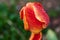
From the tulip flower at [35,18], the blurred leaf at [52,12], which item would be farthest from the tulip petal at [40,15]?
the blurred leaf at [52,12]

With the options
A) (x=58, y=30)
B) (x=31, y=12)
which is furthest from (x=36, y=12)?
(x=58, y=30)

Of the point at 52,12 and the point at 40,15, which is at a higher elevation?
the point at 40,15

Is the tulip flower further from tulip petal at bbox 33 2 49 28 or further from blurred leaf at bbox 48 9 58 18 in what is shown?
blurred leaf at bbox 48 9 58 18

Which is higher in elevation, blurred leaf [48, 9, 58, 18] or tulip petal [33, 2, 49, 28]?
tulip petal [33, 2, 49, 28]

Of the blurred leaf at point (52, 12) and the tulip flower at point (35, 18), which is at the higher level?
the tulip flower at point (35, 18)

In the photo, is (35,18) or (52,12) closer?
(35,18)

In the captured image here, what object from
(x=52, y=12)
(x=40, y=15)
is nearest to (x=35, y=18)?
(x=40, y=15)

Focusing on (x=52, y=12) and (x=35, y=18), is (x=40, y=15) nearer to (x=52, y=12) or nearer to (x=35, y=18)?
(x=35, y=18)

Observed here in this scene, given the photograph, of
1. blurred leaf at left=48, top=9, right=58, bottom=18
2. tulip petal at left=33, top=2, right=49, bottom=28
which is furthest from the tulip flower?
blurred leaf at left=48, top=9, right=58, bottom=18

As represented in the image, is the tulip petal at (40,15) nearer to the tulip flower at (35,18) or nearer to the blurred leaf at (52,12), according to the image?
the tulip flower at (35,18)
